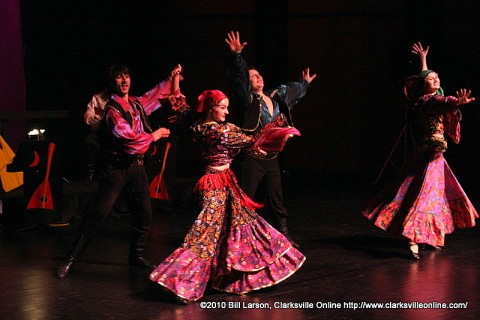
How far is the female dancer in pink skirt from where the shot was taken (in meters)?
5.67

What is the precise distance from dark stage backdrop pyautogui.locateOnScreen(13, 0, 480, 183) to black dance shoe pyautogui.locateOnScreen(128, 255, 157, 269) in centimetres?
381

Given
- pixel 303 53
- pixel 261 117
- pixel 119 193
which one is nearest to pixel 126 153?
pixel 119 193

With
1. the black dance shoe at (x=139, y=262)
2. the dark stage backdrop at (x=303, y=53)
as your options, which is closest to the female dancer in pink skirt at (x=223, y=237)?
the black dance shoe at (x=139, y=262)

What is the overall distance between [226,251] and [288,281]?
0.62 meters

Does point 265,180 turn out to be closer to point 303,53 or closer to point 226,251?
point 226,251

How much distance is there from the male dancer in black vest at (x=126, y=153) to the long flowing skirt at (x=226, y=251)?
597 millimetres

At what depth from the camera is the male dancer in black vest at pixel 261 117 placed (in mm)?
6750

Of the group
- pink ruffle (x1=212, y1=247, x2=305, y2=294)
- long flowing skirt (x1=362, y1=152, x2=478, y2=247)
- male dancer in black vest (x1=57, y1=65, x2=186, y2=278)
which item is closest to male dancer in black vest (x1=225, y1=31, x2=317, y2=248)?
male dancer in black vest (x1=57, y1=65, x2=186, y2=278)

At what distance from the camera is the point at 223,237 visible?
580 cm

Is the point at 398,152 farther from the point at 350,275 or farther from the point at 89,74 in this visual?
the point at 350,275

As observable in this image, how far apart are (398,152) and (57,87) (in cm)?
431

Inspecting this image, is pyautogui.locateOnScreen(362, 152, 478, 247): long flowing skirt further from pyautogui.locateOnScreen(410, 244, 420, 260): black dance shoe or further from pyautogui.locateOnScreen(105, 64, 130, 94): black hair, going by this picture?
pyautogui.locateOnScreen(105, 64, 130, 94): black hair

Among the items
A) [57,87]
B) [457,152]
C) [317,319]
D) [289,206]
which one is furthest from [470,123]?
[317,319]

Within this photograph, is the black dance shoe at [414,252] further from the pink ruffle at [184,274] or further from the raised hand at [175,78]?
the raised hand at [175,78]
